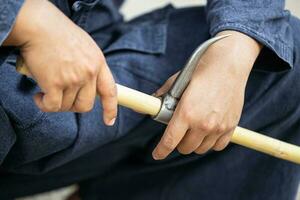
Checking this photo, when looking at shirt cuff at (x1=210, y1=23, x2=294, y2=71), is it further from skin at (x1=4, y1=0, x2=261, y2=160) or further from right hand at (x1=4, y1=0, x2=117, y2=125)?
right hand at (x1=4, y1=0, x2=117, y2=125)

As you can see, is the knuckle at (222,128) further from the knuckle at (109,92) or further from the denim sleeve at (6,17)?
the denim sleeve at (6,17)

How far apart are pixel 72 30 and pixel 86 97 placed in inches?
2.4

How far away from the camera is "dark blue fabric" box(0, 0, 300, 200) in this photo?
519mm

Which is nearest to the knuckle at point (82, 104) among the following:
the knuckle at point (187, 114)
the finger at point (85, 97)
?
the finger at point (85, 97)

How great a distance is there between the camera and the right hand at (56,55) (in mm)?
414

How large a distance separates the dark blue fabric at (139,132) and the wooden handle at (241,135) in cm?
6

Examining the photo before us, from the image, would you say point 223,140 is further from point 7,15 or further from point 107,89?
point 7,15

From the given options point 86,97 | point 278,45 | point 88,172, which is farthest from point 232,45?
point 88,172

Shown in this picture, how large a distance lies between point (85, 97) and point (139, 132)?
7.4 inches

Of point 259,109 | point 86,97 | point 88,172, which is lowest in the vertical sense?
point 88,172

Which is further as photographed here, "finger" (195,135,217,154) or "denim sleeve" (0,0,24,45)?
Answer: "finger" (195,135,217,154)

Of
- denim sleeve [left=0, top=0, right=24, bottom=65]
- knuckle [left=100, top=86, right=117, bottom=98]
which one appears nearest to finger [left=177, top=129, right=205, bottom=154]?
knuckle [left=100, top=86, right=117, bottom=98]

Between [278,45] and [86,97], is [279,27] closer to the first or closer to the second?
[278,45]

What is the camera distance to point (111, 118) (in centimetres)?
46
